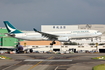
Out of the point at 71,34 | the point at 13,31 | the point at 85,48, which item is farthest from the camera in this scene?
the point at 85,48

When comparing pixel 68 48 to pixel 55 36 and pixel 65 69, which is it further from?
pixel 65 69

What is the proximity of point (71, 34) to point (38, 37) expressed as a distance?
12902 millimetres

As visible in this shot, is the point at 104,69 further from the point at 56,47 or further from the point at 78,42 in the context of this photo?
the point at 78,42

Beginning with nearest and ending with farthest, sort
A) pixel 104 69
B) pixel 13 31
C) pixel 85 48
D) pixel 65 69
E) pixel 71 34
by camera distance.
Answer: pixel 104 69, pixel 65 69, pixel 71 34, pixel 13 31, pixel 85 48

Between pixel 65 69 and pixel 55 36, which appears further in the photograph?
pixel 55 36

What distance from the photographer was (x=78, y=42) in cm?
17788

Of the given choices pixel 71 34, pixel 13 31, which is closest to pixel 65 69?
pixel 71 34

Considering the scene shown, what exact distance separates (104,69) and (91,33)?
44710mm

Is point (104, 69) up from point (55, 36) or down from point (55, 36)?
down

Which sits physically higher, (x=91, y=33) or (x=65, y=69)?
(x=91, y=33)

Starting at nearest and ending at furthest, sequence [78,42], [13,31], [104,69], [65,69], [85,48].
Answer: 1. [104,69]
2. [65,69]
3. [13,31]
4. [85,48]
5. [78,42]

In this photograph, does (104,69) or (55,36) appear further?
(55,36)

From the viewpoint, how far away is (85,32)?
8138 centimetres

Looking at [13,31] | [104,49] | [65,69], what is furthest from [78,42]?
[65,69]
